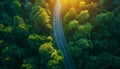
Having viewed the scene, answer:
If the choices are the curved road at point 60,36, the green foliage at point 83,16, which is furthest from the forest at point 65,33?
the curved road at point 60,36

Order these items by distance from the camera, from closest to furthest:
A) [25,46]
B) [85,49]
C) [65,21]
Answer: [85,49]
[25,46]
[65,21]

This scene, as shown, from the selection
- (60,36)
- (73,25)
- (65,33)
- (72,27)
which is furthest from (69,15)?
(60,36)

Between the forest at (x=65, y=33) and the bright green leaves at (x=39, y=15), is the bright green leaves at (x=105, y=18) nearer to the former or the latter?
the forest at (x=65, y=33)

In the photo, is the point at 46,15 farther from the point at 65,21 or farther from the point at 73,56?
the point at 73,56

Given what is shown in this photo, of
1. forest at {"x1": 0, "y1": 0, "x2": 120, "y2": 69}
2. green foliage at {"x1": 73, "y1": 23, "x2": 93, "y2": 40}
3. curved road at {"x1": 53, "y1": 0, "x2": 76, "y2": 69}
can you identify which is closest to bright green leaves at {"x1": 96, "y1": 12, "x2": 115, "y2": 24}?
forest at {"x1": 0, "y1": 0, "x2": 120, "y2": 69}

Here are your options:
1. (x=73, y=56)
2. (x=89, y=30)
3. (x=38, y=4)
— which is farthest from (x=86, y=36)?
(x=38, y=4)

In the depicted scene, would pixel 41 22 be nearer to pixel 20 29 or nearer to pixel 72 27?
pixel 20 29

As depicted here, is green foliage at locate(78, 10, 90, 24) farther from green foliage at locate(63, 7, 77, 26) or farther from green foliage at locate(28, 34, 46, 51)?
green foliage at locate(28, 34, 46, 51)
